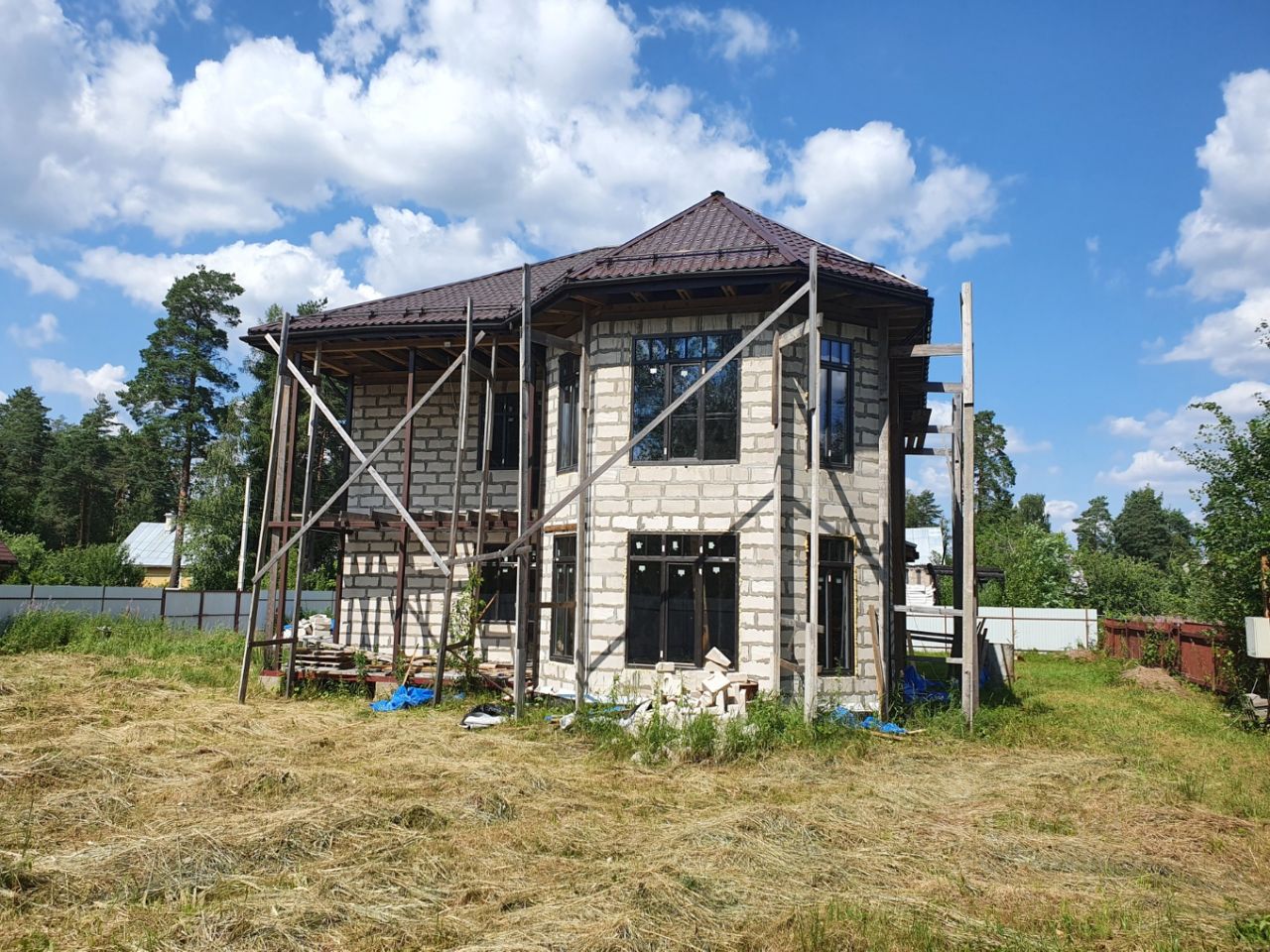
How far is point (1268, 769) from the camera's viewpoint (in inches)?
398

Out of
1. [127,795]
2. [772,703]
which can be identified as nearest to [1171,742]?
[772,703]

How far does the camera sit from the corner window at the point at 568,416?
13815mm

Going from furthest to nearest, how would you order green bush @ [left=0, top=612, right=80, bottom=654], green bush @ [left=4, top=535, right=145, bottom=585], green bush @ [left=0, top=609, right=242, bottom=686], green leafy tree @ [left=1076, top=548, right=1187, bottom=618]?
1. green leafy tree @ [left=1076, top=548, right=1187, bottom=618]
2. green bush @ [left=4, top=535, right=145, bottom=585]
3. green bush @ [left=0, top=612, right=80, bottom=654]
4. green bush @ [left=0, top=609, right=242, bottom=686]

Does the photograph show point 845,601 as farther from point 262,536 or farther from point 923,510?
point 923,510

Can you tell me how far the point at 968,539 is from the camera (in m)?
11.9

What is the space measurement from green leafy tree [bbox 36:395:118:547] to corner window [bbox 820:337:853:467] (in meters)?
57.3

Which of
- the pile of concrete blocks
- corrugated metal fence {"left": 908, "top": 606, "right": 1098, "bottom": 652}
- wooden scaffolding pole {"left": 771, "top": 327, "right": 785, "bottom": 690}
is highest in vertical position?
wooden scaffolding pole {"left": 771, "top": 327, "right": 785, "bottom": 690}

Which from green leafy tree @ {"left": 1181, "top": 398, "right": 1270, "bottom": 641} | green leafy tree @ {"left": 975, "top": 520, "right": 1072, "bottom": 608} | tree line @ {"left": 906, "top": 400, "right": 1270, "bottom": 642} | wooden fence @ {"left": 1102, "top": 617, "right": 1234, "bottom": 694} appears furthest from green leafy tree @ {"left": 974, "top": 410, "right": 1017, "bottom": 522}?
green leafy tree @ {"left": 1181, "top": 398, "right": 1270, "bottom": 641}

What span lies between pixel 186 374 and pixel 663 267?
1507 inches

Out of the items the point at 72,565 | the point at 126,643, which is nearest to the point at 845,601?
the point at 126,643

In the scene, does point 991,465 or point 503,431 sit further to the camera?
point 991,465

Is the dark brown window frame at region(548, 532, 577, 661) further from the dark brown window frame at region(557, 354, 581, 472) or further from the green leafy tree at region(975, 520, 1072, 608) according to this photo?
the green leafy tree at region(975, 520, 1072, 608)

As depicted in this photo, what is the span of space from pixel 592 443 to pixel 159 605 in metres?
18.7

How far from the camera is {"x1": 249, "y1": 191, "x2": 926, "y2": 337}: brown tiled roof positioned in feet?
39.9
